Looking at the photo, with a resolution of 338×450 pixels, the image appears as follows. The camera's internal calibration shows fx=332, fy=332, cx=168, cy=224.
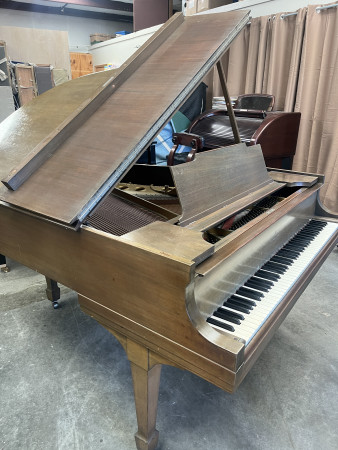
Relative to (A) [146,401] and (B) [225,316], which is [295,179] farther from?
(A) [146,401]

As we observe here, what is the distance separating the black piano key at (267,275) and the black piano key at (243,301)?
20 centimetres

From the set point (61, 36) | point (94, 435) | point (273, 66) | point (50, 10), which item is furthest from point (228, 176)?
point (50, 10)

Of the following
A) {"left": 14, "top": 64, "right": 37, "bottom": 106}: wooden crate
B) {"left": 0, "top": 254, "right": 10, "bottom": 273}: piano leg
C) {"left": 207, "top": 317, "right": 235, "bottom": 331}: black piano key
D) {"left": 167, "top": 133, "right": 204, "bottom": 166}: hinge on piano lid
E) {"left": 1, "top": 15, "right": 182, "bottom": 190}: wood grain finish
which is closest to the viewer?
{"left": 207, "top": 317, "right": 235, "bottom": 331}: black piano key

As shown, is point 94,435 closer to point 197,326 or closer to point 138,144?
point 197,326

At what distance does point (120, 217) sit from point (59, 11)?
8.16 metres

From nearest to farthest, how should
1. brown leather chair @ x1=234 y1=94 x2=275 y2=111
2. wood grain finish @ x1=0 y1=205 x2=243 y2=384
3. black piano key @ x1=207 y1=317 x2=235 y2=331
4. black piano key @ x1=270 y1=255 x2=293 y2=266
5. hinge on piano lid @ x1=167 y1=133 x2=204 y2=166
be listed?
wood grain finish @ x1=0 y1=205 x2=243 y2=384 → black piano key @ x1=207 y1=317 x2=235 y2=331 → black piano key @ x1=270 y1=255 x2=293 y2=266 → hinge on piano lid @ x1=167 y1=133 x2=204 y2=166 → brown leather chair @ x1=234 y1=94 x2=275 y2=111

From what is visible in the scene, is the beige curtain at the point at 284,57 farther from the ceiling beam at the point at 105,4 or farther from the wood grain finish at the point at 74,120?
the ceiling beam at the point at 105,4

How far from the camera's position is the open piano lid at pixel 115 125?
1154 mm

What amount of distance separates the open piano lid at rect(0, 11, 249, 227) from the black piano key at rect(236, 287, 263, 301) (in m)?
0.60

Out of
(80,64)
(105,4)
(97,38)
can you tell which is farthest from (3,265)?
(105,4)

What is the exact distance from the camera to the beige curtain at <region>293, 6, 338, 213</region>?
3.30 meters

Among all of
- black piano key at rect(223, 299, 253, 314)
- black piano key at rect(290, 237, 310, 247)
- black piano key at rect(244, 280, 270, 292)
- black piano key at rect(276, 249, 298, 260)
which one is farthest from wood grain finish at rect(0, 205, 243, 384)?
black piano key at rect(290, 237, 310, 247)

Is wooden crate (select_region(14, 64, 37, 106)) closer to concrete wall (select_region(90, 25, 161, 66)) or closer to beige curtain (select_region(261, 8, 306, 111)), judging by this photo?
concrete wall (select_region(90, 25, 161, 66))

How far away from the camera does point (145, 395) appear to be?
1.17 metres
